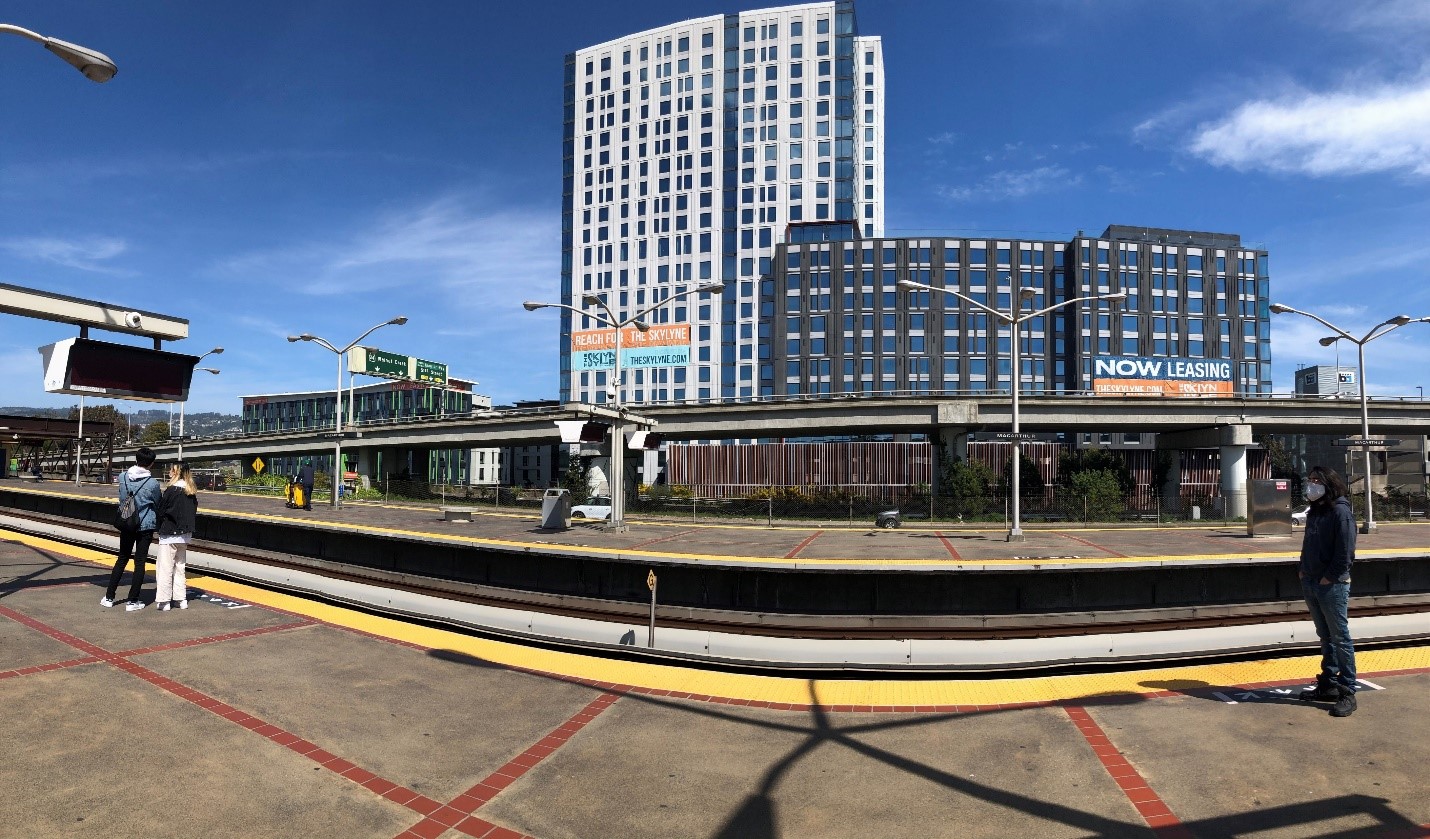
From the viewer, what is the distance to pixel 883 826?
4699mm

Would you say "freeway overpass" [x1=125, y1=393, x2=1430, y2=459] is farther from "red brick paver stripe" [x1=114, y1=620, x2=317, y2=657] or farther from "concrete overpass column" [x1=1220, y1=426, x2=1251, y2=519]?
"red brick paver stripe" [x1=114, y1=620, x2=317, y2=657]

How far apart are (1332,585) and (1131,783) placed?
3.24m

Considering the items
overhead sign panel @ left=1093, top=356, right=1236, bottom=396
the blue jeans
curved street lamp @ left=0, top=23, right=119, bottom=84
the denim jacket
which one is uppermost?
overhead sign panel @ left=1093, top=356, right=1236, bottom=396

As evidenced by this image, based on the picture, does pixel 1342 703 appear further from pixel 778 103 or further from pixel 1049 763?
pixel 778 103

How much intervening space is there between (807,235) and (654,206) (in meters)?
22.8

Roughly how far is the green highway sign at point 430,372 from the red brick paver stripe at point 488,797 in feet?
225

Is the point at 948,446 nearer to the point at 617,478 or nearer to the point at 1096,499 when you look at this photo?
the point at 1096,499

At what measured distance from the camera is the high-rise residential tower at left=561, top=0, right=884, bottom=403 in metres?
99.2

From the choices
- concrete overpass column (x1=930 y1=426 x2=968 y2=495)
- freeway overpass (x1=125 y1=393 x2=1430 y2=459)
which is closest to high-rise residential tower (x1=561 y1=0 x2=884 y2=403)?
Answer: freeway overpass (x1=125 y1=393 x2=1430 y2=459)

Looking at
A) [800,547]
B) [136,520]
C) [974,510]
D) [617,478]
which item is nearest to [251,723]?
[136,520]

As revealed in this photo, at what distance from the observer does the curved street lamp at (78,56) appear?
8.27 metres

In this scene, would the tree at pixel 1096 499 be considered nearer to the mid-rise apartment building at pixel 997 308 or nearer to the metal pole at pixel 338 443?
the metal pole at pixel 338 443

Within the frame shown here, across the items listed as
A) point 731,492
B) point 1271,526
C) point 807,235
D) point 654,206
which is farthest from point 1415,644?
point 654,206

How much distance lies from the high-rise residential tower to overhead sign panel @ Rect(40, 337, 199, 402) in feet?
277
